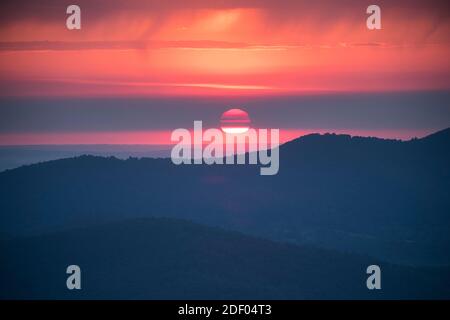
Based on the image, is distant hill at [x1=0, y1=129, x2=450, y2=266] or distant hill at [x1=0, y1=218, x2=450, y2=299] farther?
distant hill at [x1=0, y1=129, x2=450, y2=266]

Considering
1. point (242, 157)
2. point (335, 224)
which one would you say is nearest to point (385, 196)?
point (335, 224)

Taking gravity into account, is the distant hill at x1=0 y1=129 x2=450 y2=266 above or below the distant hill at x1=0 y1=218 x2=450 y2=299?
above

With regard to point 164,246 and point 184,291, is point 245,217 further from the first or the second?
point 184,291

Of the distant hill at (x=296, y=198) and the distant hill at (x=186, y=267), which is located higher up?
the distant hill at (x=296, y=198)

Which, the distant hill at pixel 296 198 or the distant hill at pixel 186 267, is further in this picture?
the distant hill at pixel 296 198
